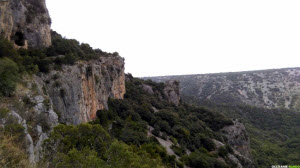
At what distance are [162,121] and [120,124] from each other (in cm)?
939

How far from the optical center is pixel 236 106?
74438 mm

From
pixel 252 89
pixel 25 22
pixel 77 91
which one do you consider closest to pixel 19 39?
pixel 25 22

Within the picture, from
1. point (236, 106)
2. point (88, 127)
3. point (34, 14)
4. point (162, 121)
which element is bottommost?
point (236, 106)

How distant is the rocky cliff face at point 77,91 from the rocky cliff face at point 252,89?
206 ft

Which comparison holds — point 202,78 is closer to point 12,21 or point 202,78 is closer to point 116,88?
point 116,88

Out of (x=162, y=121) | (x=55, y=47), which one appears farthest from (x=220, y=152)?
(x=55, y=47)

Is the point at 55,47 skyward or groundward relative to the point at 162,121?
skyward

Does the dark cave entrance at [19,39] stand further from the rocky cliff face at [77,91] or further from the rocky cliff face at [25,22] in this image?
the rocky cliff face at [77,91]

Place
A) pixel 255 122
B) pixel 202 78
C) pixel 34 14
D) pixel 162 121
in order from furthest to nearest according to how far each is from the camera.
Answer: pixel 202 78
pixel 255 122
pixel 162 121
pixel 34 14

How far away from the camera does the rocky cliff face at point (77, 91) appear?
16359 mm

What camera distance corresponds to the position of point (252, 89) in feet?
342

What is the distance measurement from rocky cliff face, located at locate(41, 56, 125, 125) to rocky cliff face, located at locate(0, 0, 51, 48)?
4.10 m

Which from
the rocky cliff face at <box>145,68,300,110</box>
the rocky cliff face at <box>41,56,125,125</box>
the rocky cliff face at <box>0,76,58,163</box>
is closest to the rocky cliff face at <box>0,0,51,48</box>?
the rocky cliff face at <box>41,56,125,125</box>

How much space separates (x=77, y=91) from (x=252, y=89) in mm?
105438
